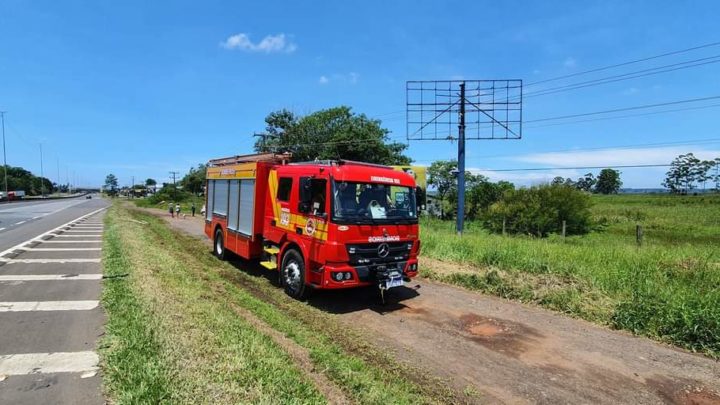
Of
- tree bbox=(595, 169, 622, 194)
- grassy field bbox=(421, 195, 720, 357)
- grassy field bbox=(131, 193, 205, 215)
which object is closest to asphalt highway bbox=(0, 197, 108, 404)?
grassy field bbox=(421, 195, 720, 357)

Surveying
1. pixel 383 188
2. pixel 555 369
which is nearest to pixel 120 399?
pixel 555 369

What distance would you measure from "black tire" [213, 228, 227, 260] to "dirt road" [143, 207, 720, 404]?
16.7 feet

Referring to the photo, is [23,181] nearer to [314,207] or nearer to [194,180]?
[194,180]

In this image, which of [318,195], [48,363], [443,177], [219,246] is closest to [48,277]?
[219,246]

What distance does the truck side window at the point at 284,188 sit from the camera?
29.1 ft

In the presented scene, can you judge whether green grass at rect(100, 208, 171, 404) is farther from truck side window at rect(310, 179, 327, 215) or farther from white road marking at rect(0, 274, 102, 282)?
truck side window at rect(310, 179, 327, 215)

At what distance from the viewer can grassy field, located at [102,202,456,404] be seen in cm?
378

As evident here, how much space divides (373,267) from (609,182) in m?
131

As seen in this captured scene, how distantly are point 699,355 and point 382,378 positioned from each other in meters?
4.51

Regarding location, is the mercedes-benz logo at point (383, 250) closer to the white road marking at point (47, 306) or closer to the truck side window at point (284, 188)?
the truck side window at point (284, 188)

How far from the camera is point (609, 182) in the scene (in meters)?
120

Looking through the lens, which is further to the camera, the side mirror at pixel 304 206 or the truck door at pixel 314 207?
the side mirror at pixel 304 206

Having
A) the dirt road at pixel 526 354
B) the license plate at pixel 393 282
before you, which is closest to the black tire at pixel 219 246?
the dirt road at pixel 526 354

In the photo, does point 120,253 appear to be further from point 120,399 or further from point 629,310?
point 629,310
